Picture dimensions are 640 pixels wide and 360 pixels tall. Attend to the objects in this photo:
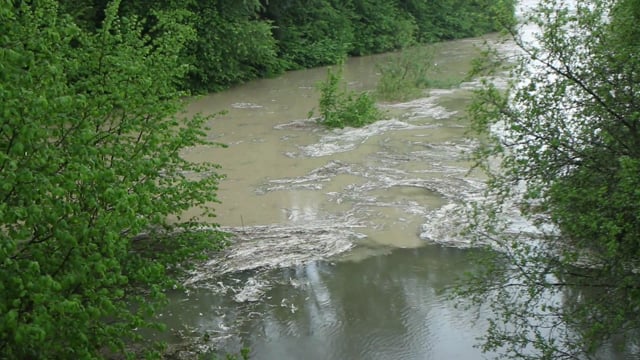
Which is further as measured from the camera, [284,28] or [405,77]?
[284,28]

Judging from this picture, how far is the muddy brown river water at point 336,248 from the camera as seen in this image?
7027 millimetres

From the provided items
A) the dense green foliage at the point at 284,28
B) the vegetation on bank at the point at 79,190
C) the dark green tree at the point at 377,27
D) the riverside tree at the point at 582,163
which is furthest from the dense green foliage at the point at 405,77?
the riverside tree at the point at 582,163

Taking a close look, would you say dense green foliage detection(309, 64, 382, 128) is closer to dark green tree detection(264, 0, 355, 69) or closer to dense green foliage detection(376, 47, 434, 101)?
dense green foliage detection(376, 47, 434, 101)

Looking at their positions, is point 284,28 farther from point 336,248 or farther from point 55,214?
point 55,214

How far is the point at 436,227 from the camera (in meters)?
9.40

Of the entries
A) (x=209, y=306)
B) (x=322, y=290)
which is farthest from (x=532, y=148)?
(x=209, y=306)

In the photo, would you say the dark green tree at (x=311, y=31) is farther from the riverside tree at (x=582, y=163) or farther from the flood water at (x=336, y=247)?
the riverside tree at (x=582, y=163)

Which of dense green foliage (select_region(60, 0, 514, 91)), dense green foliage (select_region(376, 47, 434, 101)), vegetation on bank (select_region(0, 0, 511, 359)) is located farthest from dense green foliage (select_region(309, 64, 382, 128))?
vegetation on bank (select_region(0, 0, 511, 359))

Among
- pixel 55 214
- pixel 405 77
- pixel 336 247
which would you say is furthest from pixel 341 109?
pixel 55 214

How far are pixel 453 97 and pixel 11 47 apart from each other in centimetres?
1368

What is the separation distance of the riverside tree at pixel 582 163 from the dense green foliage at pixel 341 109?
8.55m

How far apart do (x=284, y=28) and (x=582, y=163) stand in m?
19.1

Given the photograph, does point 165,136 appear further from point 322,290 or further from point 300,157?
point 300,157

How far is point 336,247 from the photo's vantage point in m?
8.92
